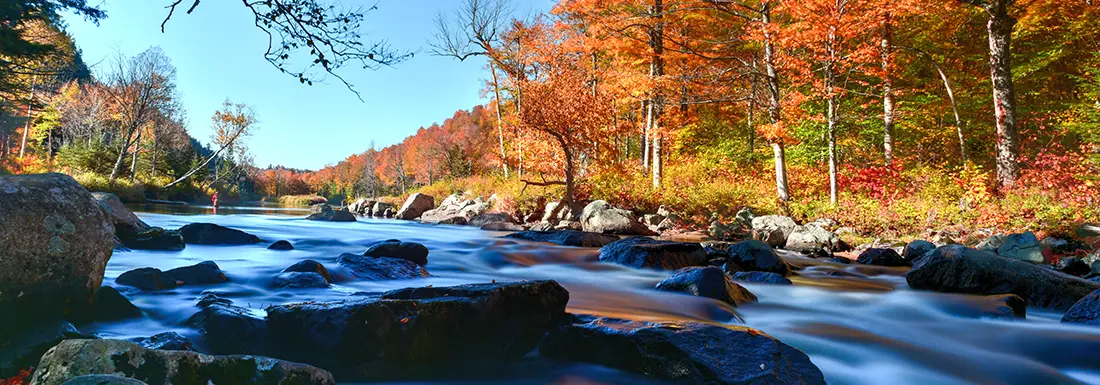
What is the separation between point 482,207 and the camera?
2252 centimetres

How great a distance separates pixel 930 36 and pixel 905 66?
4.08ft

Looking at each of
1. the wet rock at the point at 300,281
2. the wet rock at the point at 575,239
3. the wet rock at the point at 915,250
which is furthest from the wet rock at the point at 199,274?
the wet rock at the point at 915,250

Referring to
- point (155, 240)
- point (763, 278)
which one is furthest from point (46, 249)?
point (763, 278)

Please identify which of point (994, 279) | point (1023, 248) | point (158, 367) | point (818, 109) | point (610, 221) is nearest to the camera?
point (158, 367)

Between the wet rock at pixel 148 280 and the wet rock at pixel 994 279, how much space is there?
28.7 ft

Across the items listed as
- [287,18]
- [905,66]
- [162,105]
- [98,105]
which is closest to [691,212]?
[905,66]

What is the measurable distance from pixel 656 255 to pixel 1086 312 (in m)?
4.80

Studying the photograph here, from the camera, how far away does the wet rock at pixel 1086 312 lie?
15.8ft

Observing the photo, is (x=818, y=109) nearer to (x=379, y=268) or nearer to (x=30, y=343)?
(x=379, y=268)

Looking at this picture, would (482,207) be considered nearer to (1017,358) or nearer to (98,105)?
(1017,358)

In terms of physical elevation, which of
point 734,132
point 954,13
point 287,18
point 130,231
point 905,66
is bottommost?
point 130,231

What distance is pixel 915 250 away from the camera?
9.85 meters

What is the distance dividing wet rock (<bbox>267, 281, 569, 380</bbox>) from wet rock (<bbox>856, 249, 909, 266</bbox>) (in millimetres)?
7847

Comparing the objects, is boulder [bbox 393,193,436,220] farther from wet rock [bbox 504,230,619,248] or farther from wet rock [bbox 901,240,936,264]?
wet rock [bbox 901,240,936,264]
